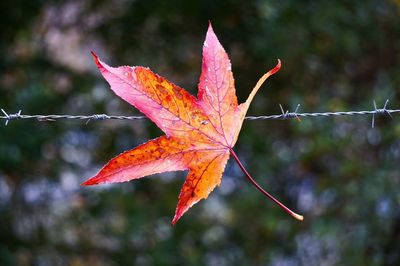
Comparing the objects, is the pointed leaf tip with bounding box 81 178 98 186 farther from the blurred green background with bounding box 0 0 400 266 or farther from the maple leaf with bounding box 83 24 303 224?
the blurred green background with bounding box 0 0 400 266

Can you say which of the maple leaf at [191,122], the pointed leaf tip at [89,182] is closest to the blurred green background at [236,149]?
the maple leaf at [191,122]

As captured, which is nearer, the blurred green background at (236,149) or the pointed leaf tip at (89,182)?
the pointed leaf tip at (89,182)

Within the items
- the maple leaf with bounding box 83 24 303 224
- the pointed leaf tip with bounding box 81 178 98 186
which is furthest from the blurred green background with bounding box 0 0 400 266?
the pointed leaf tip with bounding box 81 178 98 186

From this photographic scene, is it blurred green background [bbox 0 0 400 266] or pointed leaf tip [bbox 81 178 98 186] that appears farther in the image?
blurred green background [bbox 0 0 400 266]

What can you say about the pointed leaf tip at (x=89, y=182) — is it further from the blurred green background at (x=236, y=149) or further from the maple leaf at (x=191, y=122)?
the blurred green background at (x=236, y=149)

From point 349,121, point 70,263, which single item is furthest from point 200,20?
point 70,263
